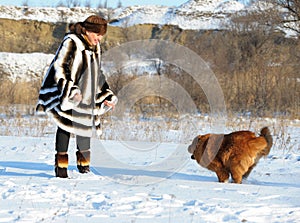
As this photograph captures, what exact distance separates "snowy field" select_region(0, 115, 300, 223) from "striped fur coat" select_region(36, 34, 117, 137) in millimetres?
605

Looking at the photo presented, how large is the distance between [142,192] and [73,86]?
1272 millimetres

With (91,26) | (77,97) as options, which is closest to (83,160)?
(77,97)

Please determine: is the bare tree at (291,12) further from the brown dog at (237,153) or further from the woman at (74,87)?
the woman at (74,87)

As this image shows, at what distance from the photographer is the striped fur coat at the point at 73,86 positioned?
429 centimetres

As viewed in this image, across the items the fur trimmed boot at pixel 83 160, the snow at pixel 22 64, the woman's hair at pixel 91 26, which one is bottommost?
the fur trimmed boot at pixel 83 160

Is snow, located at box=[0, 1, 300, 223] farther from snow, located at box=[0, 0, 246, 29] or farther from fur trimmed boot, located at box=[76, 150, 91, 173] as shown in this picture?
snow, located at box=[0, 0, 246, 29]

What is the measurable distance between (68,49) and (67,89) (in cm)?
41

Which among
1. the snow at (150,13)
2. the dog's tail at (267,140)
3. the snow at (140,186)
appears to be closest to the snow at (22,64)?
the snow at (150,13)

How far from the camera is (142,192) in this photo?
3764 millimetres

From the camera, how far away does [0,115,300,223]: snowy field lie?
3066 millimetres

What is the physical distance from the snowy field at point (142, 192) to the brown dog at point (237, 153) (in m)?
0.28

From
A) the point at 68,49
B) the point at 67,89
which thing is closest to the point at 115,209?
the point at 67,89

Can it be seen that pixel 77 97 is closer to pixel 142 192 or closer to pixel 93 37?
pixel 93 37

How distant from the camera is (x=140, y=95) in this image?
13.3 meters
